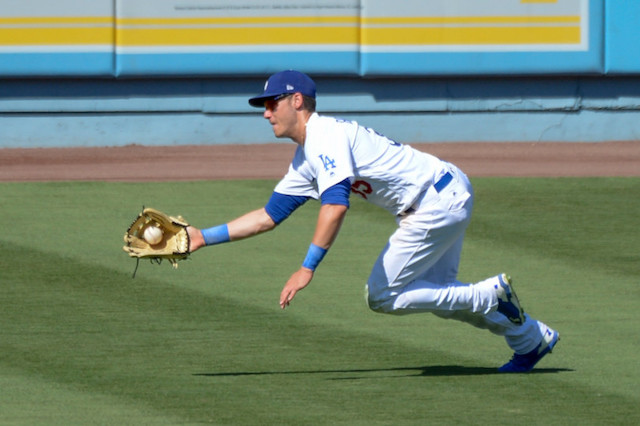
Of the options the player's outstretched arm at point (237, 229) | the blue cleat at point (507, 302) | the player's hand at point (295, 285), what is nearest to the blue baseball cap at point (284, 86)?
the player's outstretched arm at point (237, 229)

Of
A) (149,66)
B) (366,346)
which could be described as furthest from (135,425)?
(149,66)

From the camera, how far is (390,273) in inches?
266

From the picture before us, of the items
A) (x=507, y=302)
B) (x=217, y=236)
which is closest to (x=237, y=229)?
(x=217, y=236)

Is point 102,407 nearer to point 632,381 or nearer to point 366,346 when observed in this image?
point 366,346

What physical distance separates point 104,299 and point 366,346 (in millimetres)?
2048

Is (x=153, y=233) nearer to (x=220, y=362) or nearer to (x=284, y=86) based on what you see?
(x=220, y=362)

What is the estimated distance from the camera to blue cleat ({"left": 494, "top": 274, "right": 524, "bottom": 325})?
686cm

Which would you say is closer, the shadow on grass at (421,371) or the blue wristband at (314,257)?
the blue wristband at (314,257)

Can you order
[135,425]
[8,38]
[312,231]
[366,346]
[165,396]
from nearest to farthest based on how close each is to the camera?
[135,425] < [165,396] < [366,346] < [312,231] < [8,38]

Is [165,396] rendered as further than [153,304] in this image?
No

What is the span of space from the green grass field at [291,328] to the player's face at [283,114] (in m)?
1.26

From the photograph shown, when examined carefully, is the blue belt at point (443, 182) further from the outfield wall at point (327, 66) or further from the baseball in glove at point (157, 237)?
the outfield wall at point (327, 66)

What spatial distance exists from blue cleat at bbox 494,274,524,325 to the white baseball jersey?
62cm

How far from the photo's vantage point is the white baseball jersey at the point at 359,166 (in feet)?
21.4
